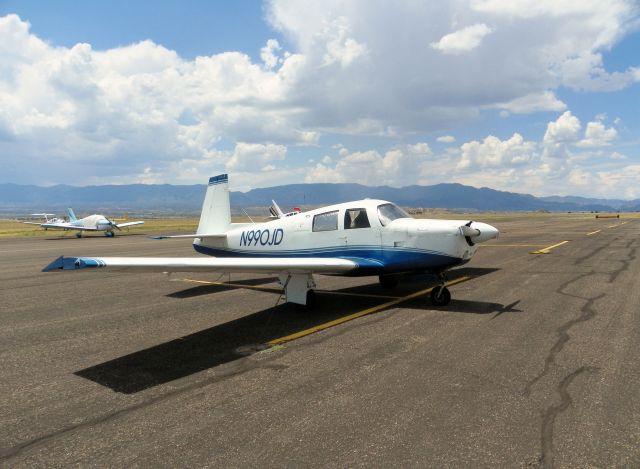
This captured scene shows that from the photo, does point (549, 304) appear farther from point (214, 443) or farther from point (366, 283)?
point (214, 443)

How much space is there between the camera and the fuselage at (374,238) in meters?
8.83

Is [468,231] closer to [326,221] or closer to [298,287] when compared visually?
[326,221]

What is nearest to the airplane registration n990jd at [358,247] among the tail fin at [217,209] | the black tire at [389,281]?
the black tire at [389,281]

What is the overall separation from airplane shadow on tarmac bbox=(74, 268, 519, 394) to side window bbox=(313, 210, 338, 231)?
1846 millimetres

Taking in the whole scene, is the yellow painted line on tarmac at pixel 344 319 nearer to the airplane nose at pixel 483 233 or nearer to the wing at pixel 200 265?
the wing at pixel 200 265

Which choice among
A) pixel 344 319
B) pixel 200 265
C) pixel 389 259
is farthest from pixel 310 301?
pixel 200 265

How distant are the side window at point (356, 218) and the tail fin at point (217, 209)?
4580 millimetres

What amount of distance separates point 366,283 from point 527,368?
752 cm

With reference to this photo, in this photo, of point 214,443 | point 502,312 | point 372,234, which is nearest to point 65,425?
point 214,443

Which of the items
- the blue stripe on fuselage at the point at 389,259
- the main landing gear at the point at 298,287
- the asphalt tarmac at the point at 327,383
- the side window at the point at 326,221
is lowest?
the asphalt tarmac at the point at 327,383

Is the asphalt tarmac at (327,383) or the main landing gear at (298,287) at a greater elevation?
the main landing gear at (298,287)

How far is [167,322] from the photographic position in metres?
8.38

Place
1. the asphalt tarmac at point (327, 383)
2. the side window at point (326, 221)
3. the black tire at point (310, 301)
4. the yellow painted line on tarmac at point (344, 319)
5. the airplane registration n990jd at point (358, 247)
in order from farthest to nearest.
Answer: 1. the side window at point (326, 221)
2. the black tire at point (310, 301)
3. the airplane registration n990jd at point (358, 247)
4. the yellow painted line on tarmac at point (344, 319)
5. the asphalt tarmac at point (327, 383)

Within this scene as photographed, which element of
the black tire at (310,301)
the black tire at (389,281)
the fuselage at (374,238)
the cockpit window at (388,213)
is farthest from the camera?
the black tire at (389,281)
